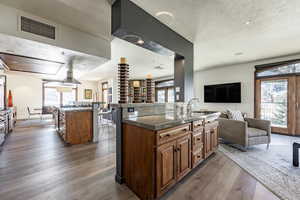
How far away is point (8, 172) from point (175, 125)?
2786mm

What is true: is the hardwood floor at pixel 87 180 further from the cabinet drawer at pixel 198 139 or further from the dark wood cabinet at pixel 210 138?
the cabinet drawer at pixel 198 139

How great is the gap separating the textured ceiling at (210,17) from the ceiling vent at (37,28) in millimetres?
175

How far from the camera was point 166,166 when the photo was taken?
1542 mm

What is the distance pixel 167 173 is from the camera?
1.56m

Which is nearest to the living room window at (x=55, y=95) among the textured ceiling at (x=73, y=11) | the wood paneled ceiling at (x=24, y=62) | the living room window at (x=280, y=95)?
the wood paneled ceiling at (x=24, y=62)

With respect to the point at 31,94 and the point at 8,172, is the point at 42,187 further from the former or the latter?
the point at 31,94

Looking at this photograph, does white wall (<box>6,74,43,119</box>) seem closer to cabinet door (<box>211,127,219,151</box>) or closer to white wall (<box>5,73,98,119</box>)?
white wall (<box>5,73,98,119</box>)

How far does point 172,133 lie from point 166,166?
39 centimetres

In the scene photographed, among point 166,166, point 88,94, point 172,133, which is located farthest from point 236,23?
point 88,94

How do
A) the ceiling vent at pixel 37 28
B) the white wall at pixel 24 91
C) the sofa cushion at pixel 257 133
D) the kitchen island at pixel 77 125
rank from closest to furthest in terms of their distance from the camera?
the ceiling vent at pixel 37 28, the sofa cushion at pixel 257 133, the kitchen island at pixel 77 125, the white wall at pixel 24 91

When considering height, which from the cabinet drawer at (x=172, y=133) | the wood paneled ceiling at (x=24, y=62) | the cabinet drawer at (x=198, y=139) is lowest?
the cabinet drawer at (x=198, y=139)

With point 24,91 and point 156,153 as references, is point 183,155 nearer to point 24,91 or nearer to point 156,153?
point 156,153

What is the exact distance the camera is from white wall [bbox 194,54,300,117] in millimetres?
5023

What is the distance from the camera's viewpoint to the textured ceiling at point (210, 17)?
1.95 metres
